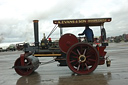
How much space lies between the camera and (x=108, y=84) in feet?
14.4

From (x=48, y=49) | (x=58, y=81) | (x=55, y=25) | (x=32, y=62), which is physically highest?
(x=55, y=25)

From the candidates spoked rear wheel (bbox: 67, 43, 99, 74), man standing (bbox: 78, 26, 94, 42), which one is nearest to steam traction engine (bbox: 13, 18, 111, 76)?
spoked rear wheel (bbox: 67, 43, 99, 74)

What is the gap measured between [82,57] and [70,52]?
0.46 m

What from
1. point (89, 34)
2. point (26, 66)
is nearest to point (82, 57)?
point (89, 34)

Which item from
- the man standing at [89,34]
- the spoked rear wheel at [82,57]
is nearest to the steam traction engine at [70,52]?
the spoked rear wheel at [82,57]

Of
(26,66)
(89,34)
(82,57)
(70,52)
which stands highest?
(89,34)

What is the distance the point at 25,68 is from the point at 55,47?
1465 mm

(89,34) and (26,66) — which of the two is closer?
(26,66)

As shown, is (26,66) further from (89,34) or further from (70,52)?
(89,34)

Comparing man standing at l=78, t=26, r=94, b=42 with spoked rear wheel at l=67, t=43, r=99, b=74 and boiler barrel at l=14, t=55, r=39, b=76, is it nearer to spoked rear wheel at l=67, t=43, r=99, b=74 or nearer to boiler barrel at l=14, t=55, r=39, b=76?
spoked rear wheel at l=67, t=43, r=99, b=74

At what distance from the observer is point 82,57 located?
220 inches

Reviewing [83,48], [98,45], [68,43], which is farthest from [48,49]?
[98,45]

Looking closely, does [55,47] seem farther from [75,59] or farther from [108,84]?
[108,84]

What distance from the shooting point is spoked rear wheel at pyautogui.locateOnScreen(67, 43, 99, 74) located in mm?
5516
